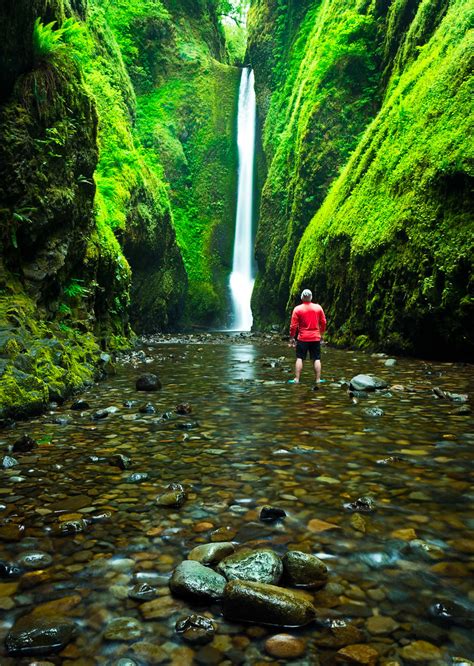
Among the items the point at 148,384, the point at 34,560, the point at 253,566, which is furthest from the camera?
the point at 148,384

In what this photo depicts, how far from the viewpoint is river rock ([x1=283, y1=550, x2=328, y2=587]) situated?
217 centimetres

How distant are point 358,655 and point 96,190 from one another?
14.8m

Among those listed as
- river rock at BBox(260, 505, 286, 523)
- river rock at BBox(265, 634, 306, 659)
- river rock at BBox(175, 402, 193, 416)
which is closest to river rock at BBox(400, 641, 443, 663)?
river rock at BBox(265, 634, 306, 659)

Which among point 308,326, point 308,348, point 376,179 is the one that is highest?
point 376,179

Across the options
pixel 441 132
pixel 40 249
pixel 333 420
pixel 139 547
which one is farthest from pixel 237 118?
pixel 139 547

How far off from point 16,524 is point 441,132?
37.4ft

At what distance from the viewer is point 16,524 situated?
2.76 meters

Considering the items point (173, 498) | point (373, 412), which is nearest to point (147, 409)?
point (373, 412)

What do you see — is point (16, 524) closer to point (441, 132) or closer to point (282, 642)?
point (282, 642)

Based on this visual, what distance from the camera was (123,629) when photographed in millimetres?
1867

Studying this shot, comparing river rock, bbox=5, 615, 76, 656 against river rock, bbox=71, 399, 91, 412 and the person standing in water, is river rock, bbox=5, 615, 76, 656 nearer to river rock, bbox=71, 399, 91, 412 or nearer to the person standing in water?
river rock, bbox=71, 399, 91, 412

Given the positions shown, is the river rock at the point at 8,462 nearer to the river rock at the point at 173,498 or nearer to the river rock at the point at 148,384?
the river rock at the point at 173,498

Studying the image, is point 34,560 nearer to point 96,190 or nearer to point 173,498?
point 173,498

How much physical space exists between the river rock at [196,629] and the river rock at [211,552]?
41cm
